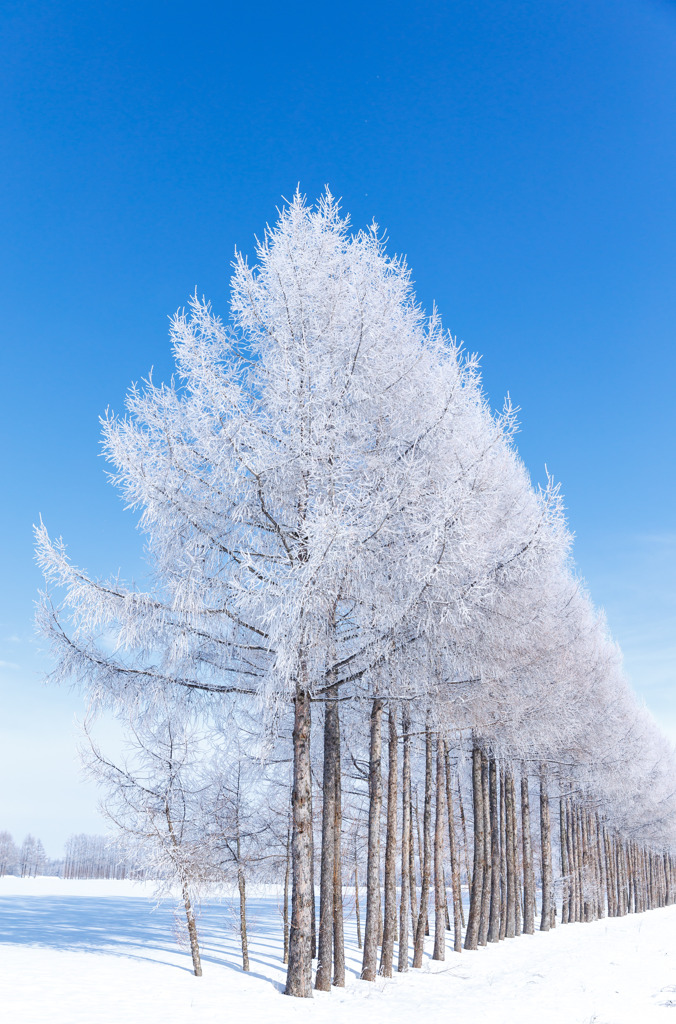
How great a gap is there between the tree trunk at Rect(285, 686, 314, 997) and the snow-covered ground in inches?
11.4

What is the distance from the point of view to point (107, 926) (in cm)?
1817

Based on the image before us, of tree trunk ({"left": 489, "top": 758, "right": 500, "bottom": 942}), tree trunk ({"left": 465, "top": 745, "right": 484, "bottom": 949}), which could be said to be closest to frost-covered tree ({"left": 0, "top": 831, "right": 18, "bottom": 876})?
tree trunk ({"left": 489, "top": 758, "right": 500, "bottom": 942})

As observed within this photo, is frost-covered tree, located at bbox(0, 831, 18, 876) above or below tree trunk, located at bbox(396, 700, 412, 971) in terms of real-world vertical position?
below

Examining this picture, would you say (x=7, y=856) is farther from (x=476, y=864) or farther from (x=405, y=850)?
(x=405, y=850)

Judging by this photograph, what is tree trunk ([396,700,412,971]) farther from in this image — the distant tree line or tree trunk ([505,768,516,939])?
the distant tree line

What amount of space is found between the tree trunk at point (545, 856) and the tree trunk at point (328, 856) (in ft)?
46.8

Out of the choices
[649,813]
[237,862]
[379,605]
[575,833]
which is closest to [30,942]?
[237,862]

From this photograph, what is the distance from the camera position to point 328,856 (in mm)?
10414

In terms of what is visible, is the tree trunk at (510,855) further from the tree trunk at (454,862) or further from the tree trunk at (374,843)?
the tree trunk at (374,843)

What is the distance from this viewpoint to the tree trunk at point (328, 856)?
10.2m

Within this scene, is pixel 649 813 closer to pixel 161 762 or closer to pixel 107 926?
pixel 107 926

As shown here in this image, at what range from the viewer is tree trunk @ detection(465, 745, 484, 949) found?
1736 centimetres

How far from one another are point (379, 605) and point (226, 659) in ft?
8.10

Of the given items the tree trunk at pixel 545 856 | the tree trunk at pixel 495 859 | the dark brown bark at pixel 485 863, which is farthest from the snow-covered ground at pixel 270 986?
the tree trunk at pixel 545 856
